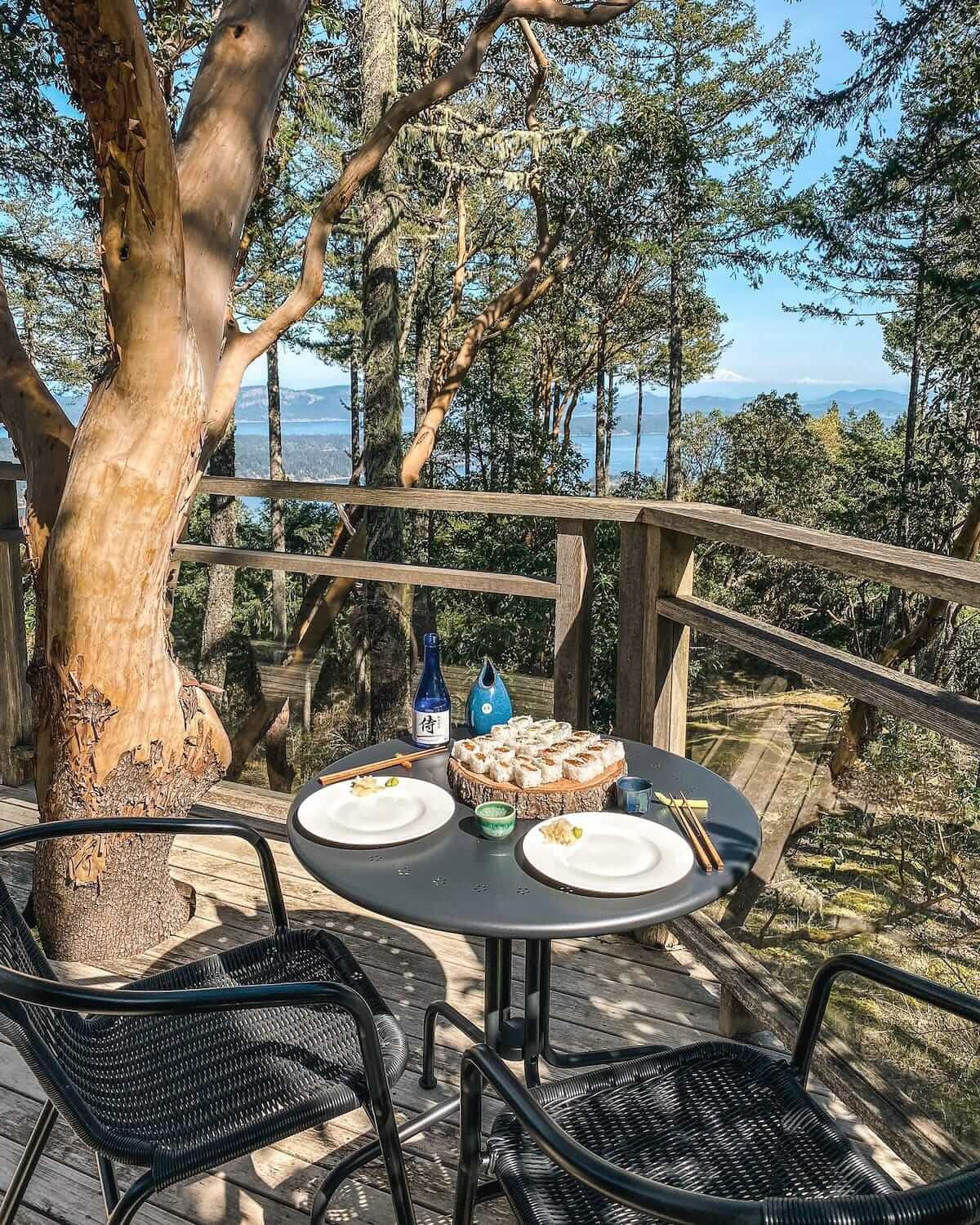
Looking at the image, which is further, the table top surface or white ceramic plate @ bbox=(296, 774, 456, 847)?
white ceramic plate @ bbox=(296, 774, 456, 847)

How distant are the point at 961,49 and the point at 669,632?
1039cm

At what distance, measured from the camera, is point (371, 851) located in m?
1.42

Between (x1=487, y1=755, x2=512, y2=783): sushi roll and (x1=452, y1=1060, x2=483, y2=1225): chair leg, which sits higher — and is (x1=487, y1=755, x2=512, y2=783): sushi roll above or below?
above

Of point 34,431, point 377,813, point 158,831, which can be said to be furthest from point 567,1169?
point 34,431

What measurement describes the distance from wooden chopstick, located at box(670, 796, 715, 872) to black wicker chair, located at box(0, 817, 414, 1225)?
1.79ft

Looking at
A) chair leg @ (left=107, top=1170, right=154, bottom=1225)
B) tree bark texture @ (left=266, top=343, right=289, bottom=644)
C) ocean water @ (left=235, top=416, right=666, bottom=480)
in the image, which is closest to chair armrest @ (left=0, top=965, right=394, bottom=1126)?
chair leg @ (left=107, top=1170, right=154, bottom=1225)

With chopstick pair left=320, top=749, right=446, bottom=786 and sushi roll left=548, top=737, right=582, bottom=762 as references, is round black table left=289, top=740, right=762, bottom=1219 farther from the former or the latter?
sushi roll left=548, top=737, right=582, bottom=762

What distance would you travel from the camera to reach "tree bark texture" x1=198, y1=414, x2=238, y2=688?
412 centimetres

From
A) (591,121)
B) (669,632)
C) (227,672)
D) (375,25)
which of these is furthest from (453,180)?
(669,632)

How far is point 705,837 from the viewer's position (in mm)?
1412

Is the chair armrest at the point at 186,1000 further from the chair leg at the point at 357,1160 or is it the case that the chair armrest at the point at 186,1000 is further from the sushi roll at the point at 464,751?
the sushi roll at the point at 464,751

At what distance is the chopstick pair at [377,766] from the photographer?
1.70 metres

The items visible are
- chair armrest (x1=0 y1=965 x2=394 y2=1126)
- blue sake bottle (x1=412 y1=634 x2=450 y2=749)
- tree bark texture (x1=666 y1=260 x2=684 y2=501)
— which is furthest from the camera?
tree bark texture (x1=666 y1=260 x2=684 y2=501)

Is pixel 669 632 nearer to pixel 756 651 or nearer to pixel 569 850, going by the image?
pixel 756 651
